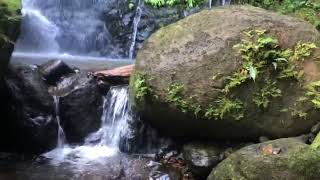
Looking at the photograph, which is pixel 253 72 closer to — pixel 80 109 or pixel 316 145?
pixel 316 145

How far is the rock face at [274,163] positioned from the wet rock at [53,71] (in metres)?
4.40

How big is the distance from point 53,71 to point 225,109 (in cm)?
396

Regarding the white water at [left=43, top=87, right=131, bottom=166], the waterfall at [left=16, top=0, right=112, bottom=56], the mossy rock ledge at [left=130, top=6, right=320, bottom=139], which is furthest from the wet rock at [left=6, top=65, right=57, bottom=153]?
the waterfall at [left=16, top=0, right=112, bottom=56]

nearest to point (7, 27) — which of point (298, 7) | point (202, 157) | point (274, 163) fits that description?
point (202, 157)

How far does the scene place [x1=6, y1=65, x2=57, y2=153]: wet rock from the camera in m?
8.40

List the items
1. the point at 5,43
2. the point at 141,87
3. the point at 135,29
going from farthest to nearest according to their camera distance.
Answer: the point at 135,29 → the point at 5,43 → the point at 141,87

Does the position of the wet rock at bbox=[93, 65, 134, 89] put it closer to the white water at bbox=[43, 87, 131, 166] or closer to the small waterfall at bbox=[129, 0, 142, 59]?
the white water at bbox=[43, 87, 131, 166]

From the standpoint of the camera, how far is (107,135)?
8.66 metres

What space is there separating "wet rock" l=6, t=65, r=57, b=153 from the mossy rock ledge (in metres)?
1.91

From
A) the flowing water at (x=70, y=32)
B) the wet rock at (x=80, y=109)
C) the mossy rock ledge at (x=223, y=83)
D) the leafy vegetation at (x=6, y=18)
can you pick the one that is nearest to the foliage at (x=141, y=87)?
the mossy rock ledge at (x=223, y=83)

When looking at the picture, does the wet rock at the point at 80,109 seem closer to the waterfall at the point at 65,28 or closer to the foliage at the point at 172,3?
the waterfall at the point at 65,28

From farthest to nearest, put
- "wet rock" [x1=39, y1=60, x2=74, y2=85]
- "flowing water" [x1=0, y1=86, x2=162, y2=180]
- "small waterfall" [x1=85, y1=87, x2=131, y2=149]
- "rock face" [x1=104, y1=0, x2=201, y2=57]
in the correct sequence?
1. "rock face" [x1=104, y1=0, x2=201, y2=57]
2. "wet rock" [x1=39, y1=60, x2=74, y2=85]
3. "small waterfall" [x1=85, y1=87, x2=131, y2=149]
4. "flowing water" [x1=0, y1=86, x2=162, y2=180]

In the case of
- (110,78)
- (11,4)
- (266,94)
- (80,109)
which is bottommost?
(80,109)

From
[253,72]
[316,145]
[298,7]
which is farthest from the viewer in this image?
[298,7]
